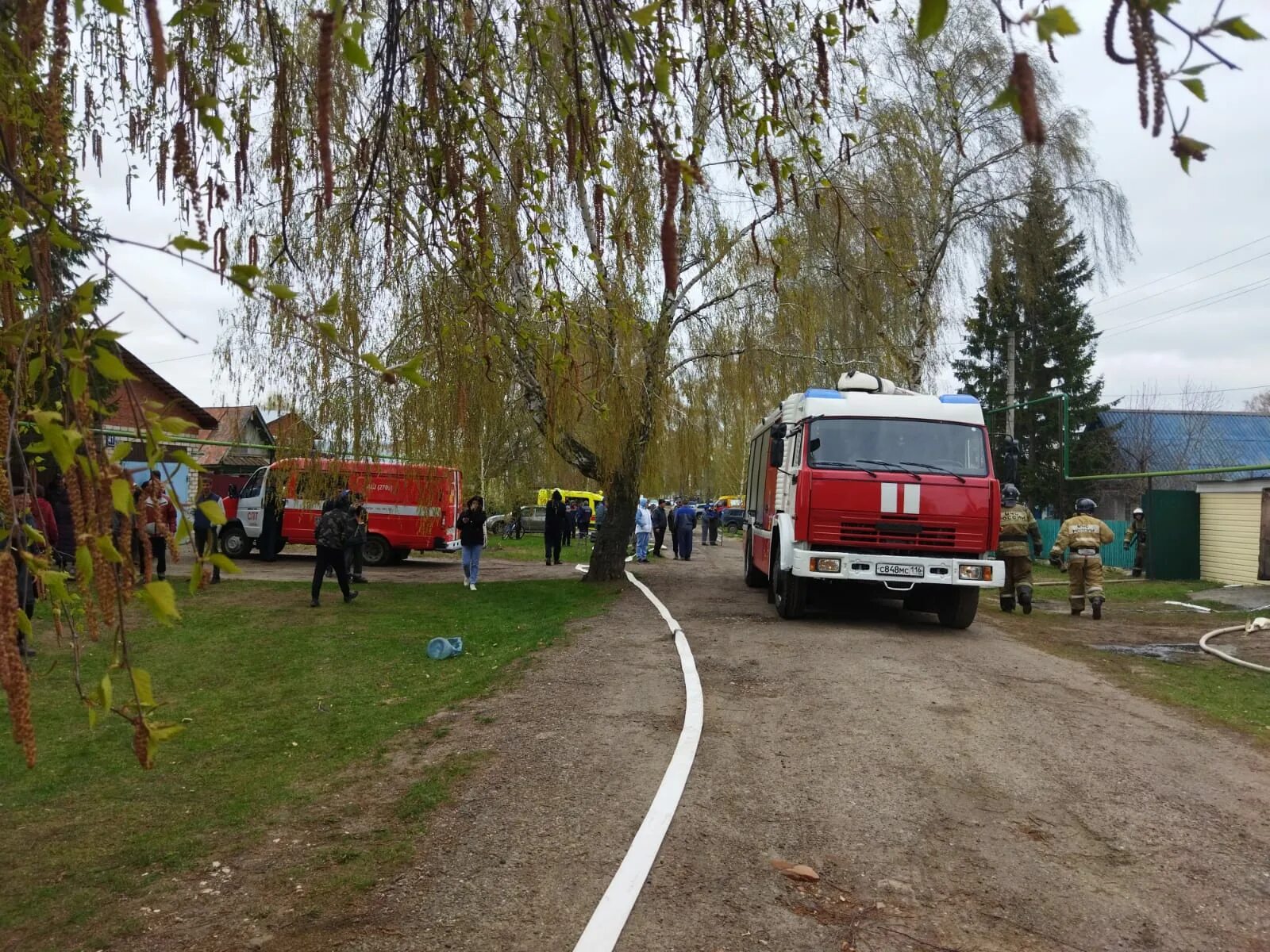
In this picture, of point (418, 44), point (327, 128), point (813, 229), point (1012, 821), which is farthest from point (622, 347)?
point (327, 128)

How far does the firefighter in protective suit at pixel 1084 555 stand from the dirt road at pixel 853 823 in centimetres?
676

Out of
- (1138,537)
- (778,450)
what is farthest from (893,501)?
(1138,537)

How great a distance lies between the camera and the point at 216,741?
26.2 ft

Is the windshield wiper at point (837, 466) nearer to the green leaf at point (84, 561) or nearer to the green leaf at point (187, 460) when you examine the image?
the green leaf at point (187, 460)

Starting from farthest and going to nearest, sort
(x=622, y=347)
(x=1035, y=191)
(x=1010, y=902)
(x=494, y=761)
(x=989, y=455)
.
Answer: (x=1035, y=191) → (x=622, y=347) → (x=989, y=455) → (x=494, y=761) → (x=1010, y=902)

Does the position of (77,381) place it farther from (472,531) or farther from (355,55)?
(472,531)

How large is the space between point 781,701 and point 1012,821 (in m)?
2.94

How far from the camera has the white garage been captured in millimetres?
19656

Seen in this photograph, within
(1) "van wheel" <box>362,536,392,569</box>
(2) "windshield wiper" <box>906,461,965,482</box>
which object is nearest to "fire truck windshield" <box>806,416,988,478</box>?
(2) "windshield wiper" <box>906,461,965,482</box>

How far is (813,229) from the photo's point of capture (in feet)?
60.0

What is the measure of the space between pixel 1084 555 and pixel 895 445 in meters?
4.91

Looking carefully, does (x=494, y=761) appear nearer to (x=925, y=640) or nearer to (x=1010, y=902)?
(x=1010, y=902)

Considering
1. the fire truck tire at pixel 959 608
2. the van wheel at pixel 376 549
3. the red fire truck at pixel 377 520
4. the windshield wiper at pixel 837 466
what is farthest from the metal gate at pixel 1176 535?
the van wheel at pixel 376 549

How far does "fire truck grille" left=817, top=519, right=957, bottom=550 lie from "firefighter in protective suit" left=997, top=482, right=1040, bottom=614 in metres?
4.23
